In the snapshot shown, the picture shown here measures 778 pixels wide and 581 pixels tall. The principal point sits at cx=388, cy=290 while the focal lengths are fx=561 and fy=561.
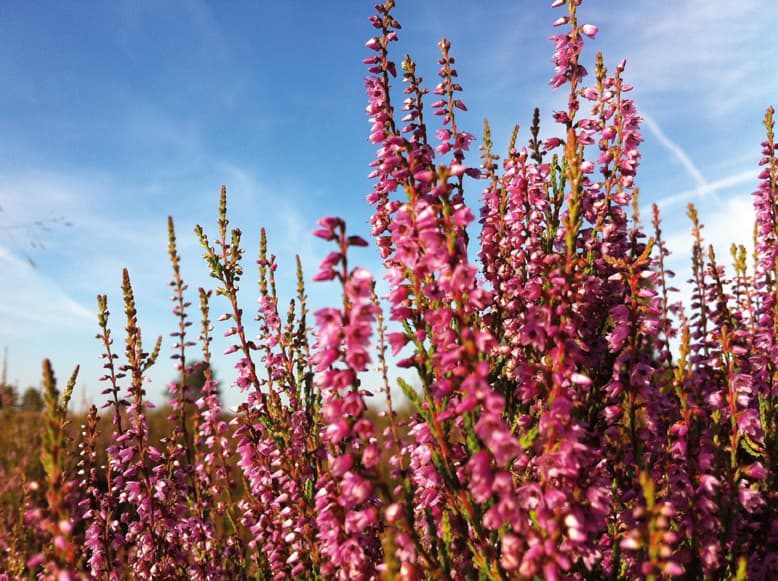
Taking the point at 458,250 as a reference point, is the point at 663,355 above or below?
below

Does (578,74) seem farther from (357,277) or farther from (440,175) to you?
(357,277)

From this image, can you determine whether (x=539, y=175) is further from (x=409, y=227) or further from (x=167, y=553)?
(x=167, y=553)

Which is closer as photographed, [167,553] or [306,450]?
[306,450]

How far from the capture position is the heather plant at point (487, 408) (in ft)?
6.30

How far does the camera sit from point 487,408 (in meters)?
1.76

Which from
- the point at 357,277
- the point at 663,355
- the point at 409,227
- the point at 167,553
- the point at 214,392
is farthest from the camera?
the point at 214,392

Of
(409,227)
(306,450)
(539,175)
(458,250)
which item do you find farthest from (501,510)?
(539,175)

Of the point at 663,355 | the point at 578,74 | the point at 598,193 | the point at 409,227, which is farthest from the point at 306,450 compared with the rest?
the point at 578,74

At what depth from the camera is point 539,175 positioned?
3.55 m

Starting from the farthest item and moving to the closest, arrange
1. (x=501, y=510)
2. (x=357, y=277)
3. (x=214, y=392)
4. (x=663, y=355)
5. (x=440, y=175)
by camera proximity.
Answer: (x=214, y=392), (x=663, y=355), (x=440, y=175), (x=357, y=277), (x=501, y=510)

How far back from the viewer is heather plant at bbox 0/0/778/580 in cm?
192

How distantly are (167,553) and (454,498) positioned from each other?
8.75ft

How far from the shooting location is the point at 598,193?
11.7 feet

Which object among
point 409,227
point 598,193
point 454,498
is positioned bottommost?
point 454,498
